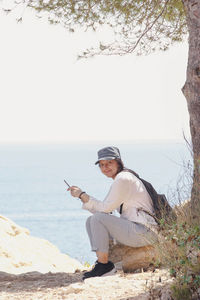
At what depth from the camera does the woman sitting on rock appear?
16.7ft

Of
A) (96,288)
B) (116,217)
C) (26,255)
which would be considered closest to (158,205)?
(116,217)

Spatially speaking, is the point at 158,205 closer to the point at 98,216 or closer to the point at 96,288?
the point at 98,216

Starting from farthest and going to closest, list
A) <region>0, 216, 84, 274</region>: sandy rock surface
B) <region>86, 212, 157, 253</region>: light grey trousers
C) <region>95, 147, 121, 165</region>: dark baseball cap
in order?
<region>0, 216, 84, 274</region>: sandy rock surface
<region>95, 147, 121, 165</region>: dark baseball cap
<region>86, 212, 157, 253</region>: light grey trousers

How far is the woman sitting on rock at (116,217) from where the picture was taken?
510 centimetres

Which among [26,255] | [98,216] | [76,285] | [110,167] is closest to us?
[76,285]

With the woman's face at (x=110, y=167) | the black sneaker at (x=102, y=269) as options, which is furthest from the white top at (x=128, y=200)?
the black sneaker at (x=102, y=269)

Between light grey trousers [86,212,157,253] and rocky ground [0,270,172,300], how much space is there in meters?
0.32

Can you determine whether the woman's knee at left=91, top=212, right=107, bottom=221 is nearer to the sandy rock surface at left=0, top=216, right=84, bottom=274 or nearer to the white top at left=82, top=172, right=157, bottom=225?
the white top at left=82, top=172, right=157, bottom=225

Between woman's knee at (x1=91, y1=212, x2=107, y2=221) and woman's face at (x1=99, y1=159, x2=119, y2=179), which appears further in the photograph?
woman's face at (x1=99, y1=159, x2=119, y2=179)

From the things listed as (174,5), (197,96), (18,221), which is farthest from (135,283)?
(18,221)

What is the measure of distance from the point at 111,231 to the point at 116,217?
138 millimetres

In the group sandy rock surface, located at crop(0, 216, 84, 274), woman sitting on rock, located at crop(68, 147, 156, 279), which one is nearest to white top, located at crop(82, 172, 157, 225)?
woman sitting on rock, located at crop(68, 147, 156, 279)

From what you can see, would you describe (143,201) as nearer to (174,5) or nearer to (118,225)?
(118,225)

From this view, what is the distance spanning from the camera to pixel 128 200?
524 cm
